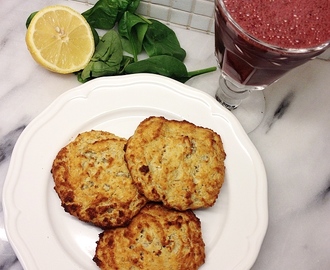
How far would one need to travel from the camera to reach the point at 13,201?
1295mm

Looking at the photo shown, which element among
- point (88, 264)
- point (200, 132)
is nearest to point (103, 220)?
point (88, 264)

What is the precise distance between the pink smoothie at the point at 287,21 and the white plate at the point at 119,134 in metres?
0.38

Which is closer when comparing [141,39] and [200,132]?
[200,132]

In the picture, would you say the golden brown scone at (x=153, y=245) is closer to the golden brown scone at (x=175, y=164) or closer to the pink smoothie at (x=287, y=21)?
the golden brown scone at (x=175, y=164)

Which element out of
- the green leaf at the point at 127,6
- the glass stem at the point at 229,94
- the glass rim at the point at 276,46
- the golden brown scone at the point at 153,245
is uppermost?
the glass rim at the point at 276,46

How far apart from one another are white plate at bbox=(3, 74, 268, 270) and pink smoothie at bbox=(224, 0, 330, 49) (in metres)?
0.38

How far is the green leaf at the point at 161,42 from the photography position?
5.28 ft

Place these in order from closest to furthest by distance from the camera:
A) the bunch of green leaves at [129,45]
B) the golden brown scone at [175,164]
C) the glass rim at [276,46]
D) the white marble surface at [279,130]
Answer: the glass rim at [276,46] < the golden brown scone at [175,164] < the white marble surface at [279,130] < the bunch of green leaves at [129,45]

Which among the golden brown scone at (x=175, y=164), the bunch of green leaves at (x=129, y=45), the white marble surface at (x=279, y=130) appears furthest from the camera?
the bunch of green leaves at (x=129, y=45)

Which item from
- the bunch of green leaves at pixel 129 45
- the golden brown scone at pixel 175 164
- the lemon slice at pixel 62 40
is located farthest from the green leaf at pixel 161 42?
the golden brown scone at pixel 175 164

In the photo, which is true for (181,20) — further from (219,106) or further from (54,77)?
(54,77)

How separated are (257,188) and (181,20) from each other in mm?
760

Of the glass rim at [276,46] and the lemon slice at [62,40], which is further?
the lemon slice at [62,40]

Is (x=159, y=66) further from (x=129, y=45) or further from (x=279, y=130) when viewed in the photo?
(x=279, y=130)
